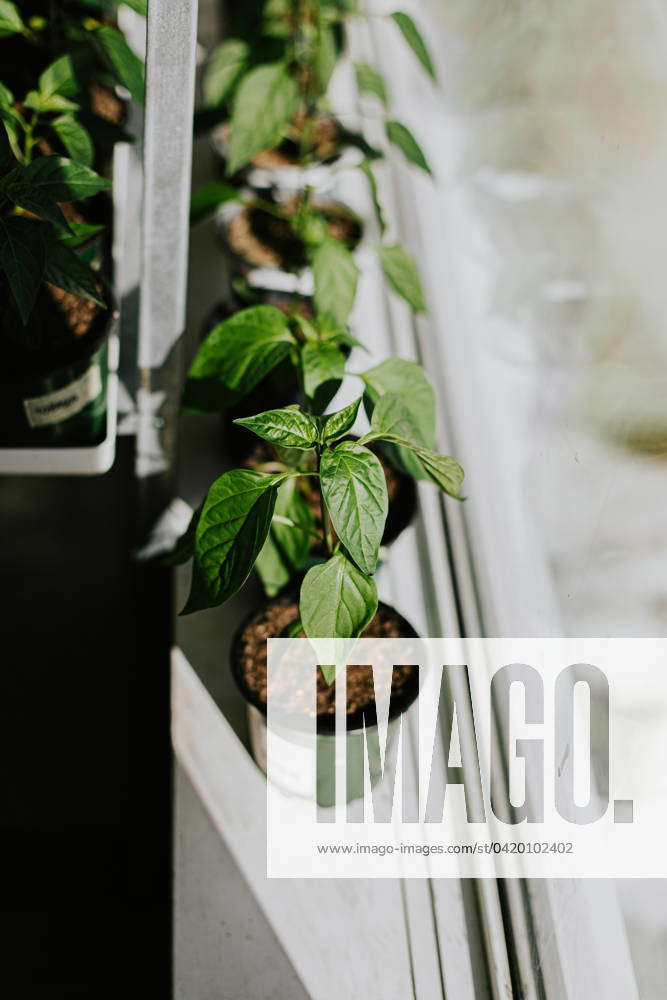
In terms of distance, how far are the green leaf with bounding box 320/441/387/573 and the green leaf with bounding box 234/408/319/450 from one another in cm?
4

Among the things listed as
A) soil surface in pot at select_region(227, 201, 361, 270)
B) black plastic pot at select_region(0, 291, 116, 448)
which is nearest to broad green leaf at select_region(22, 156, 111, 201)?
black plastic pot at select_region(0, 291, 116, 448)

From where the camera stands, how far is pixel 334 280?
865mm

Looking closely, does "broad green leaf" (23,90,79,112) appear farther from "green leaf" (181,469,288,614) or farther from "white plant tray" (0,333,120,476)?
"green leaf" (181,469,288,614)

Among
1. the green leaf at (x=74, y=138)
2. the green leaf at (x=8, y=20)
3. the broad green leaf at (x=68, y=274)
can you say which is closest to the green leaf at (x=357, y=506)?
the broad green leaf at (x=68, y=274)

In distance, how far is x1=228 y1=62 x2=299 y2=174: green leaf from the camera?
924mm

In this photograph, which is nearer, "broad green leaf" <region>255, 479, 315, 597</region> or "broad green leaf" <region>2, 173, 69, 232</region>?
"broad green leaf" <region>2, 173, 69, 232</region>

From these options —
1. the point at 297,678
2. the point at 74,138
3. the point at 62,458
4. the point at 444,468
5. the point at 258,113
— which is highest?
the point at 258,113

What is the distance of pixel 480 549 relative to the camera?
100 centimetres

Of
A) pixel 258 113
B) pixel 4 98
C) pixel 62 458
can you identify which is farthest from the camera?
pixel 258 113

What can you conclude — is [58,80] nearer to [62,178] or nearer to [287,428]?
[62,178]

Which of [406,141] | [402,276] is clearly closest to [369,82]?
[406,141]

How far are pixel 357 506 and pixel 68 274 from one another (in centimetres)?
30

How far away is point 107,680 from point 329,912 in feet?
1.65

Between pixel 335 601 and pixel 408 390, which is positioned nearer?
pixel 335 601
